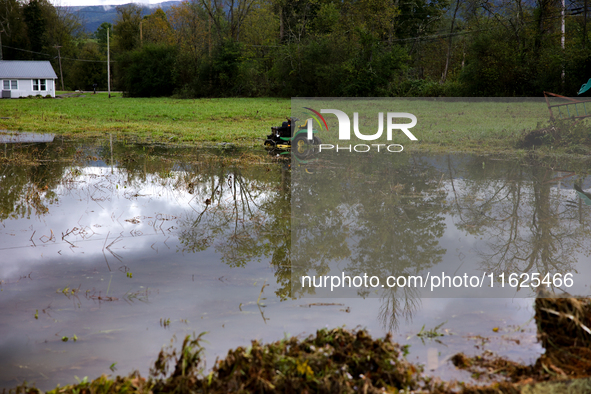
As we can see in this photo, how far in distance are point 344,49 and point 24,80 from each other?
40749 millimetres

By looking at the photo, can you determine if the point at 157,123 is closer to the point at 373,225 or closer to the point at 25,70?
the point at 373,225

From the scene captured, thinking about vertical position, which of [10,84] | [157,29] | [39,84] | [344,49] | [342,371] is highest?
[157,29]

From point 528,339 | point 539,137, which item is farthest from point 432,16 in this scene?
point 528,339

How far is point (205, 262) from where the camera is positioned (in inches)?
224

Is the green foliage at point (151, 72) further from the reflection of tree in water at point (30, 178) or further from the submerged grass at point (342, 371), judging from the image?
the submerged grass at point (342, 371)

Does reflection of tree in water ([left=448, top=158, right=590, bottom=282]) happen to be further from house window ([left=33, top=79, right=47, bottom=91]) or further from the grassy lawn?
house window ([left=33, top=79, right=47, bottom=91])

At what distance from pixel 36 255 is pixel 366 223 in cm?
443

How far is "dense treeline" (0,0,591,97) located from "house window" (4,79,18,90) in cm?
1227

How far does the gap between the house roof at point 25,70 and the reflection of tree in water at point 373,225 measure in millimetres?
59559

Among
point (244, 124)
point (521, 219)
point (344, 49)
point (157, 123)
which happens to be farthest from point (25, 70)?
point (521, 219)

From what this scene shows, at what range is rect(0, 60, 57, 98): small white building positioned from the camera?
57.9 metres

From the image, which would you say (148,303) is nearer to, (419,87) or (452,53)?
(419,87)

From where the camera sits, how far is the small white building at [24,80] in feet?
190

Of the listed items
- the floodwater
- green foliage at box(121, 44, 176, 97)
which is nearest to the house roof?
green foliage at box(121, 44, 176, 97)
